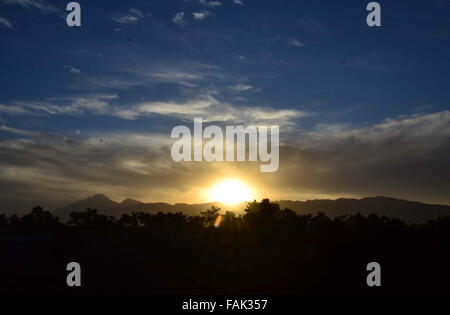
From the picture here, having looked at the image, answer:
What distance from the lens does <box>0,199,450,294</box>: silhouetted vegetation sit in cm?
3606

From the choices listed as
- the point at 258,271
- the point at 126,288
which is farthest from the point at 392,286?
the point at 126,288

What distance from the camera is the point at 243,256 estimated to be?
3875 cm

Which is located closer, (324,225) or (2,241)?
(324,225)

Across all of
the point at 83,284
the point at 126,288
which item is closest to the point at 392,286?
the point at 126,288

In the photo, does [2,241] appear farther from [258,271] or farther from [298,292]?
[298,292]

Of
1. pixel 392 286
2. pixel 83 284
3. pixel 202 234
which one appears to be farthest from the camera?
pixel 202 234

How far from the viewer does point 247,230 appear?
4250 centimetres

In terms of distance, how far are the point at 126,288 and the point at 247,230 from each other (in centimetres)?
1176

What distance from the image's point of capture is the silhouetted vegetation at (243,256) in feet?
118

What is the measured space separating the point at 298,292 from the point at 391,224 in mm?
12159

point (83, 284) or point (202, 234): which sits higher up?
point (202, 234)

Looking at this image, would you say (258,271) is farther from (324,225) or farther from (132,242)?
(132,242)

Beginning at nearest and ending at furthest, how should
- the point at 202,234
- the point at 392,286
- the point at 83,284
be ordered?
the point at 392,286 < the point at 83,284 < the point at 202,234

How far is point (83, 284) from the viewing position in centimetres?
3778
